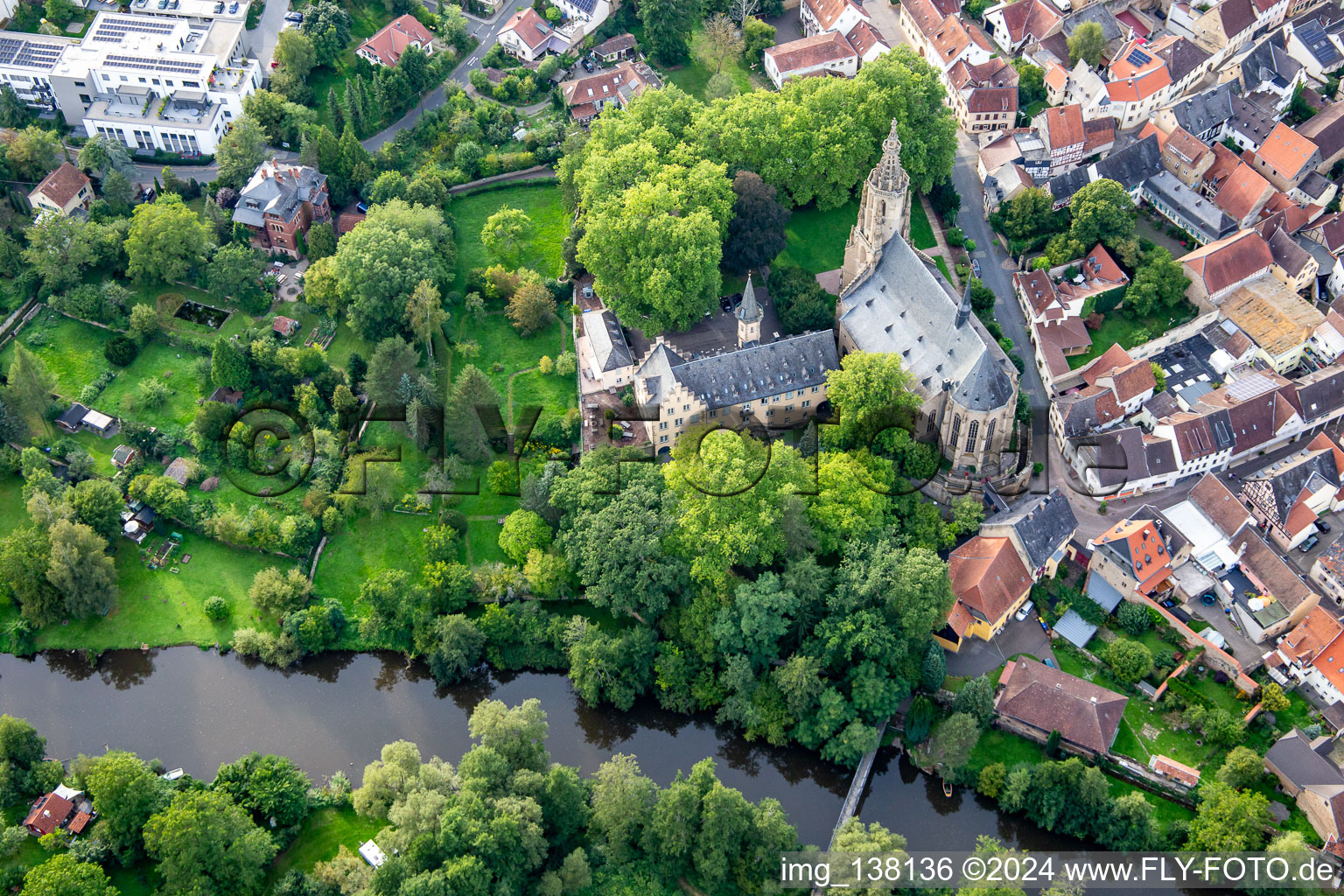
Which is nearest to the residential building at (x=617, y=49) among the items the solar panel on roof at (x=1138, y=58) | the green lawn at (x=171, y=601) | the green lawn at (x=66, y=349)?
the solar panel on roof at (x=1138, y=58)

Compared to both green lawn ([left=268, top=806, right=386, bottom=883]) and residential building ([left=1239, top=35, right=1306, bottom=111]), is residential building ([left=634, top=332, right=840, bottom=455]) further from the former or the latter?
residential building ([left=1239, top=35, right=1306, bottom=111])

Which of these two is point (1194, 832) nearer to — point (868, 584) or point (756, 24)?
point (868, 584)

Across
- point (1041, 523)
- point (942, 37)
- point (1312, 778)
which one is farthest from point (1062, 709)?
point (942, 37)

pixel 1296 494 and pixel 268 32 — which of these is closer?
pixel 1296 494

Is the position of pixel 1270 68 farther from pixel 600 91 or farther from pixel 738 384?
pixel 738 384

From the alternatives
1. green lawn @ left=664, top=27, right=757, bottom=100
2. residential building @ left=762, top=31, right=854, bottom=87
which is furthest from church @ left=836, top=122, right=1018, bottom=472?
green lawn @ left=664, top=27, right=757, bottom=100

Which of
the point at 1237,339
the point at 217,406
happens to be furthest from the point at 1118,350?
the point at 217,406

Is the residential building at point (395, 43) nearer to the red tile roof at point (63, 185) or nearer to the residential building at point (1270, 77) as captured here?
the red tile roof at point (63, 185)
